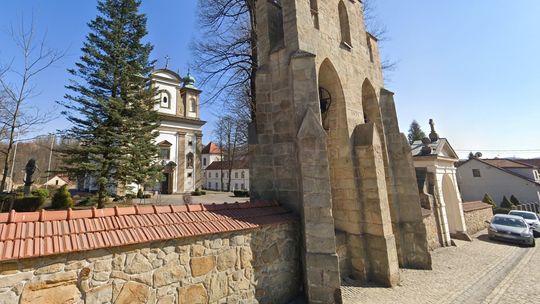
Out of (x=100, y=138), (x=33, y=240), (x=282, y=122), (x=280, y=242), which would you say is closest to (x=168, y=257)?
(x=33, y=240)

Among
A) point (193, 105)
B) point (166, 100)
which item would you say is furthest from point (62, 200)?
point (193, 105)

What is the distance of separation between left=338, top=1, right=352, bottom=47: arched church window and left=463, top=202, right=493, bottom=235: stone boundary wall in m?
14.3

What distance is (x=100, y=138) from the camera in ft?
47.7

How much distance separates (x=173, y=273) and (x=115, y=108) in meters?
14.7

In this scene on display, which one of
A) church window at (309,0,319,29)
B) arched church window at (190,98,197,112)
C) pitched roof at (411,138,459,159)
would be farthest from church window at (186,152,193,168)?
church window at (309,0,319,29)

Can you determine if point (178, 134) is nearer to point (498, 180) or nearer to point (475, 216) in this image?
point (475, 216)

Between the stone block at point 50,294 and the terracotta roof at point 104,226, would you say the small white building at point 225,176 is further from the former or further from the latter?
the stone block at point 50,294

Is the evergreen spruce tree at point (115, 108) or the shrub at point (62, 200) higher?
the evergreen spruce tree at point (115, 108)

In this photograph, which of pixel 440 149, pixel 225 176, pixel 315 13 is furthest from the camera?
pixel 225 176

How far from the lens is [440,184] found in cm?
1350

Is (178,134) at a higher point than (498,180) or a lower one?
higher

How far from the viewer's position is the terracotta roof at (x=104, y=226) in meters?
2.66

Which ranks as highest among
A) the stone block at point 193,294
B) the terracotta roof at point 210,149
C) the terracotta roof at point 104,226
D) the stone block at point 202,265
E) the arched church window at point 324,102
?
the terracotta roof at point 210,149

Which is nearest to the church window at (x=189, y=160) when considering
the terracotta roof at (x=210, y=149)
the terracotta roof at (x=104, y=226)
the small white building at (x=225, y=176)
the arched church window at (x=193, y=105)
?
the arched church window at (x=193, y=105)
